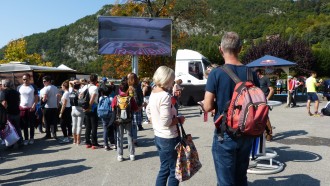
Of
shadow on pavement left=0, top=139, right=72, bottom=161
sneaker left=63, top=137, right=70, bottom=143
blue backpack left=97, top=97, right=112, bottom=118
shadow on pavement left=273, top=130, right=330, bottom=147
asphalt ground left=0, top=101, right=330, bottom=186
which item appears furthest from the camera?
sneaker left=63, top=137, right=70, bottom=143

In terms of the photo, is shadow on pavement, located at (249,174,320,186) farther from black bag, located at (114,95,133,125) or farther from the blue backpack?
the blue backpack

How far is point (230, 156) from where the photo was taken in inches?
110

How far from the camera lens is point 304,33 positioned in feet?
283

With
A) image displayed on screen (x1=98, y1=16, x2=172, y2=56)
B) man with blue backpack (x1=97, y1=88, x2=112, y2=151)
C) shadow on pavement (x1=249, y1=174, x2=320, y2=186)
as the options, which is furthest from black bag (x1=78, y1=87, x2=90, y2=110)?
image displayed on screen (x1=98, y1=16, x2=172, y2=56)

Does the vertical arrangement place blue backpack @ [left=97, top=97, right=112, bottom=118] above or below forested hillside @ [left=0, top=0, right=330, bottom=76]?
below

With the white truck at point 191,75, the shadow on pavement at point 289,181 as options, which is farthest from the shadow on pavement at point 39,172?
the white truck at point 191,75

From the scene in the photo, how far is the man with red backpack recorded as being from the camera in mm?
2793

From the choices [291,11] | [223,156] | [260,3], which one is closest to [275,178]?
[223,156]

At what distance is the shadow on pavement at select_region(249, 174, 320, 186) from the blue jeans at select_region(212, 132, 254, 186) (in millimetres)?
2031

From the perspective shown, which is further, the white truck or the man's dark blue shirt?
the white truck

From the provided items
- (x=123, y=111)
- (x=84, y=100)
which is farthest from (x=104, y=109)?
(x=123, y=111)

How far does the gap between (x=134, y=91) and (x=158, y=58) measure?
2044 cm

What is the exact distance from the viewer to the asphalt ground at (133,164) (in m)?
5.01

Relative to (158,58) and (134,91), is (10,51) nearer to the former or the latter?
(158,58)
